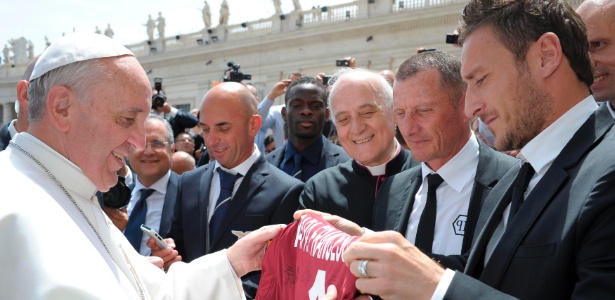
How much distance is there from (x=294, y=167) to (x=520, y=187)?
3117mm

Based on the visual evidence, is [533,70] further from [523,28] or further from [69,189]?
[69,189]

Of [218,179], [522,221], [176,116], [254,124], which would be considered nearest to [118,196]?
[218,179]

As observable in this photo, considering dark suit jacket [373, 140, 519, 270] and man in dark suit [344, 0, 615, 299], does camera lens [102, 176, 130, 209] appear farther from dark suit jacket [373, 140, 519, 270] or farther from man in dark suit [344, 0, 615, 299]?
man in dark suit [344, 0, 615, 299]

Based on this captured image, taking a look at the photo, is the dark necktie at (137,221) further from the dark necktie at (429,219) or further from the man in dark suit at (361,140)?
the dark necktie at (429,219)

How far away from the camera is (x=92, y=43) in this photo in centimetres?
257

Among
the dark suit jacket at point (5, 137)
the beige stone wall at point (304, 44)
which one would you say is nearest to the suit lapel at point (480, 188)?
the dark suit jacket at point (5, 137)

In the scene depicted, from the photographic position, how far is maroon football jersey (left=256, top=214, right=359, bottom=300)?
7.09 feet

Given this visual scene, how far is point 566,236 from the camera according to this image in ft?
5.67

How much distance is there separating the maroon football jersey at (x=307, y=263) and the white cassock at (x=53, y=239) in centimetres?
56

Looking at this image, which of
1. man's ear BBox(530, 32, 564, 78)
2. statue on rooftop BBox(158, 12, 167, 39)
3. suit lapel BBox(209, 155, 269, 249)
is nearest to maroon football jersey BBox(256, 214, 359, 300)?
man's ear BBox(530, 32, 564, 78)

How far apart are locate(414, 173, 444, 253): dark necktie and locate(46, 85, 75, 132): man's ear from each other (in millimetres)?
1592

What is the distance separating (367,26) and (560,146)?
2343cm

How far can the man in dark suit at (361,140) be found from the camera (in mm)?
3631

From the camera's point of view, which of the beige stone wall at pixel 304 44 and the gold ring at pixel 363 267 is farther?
the beige stone wall at pixel 304 44
